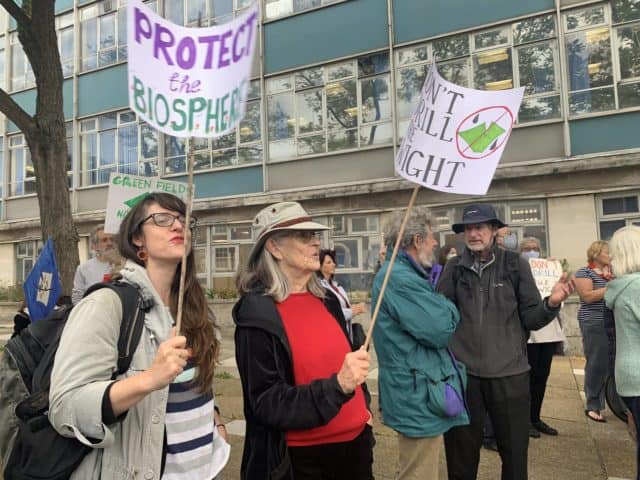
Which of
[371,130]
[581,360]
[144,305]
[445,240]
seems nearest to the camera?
[144,305]

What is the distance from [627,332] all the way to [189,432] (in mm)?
2651

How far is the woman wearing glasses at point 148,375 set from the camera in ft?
5.01

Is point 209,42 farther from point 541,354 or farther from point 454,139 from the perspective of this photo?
point 541,354

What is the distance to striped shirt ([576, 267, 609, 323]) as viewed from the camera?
196 inches

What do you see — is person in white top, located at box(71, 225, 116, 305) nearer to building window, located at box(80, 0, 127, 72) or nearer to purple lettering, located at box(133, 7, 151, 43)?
purple lettering, located at box(133, 7, 151, 43)

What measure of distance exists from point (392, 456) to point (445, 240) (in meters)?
7.70

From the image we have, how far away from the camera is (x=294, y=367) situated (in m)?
2.10

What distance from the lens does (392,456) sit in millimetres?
4246

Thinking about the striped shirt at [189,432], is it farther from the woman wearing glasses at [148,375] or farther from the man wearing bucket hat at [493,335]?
the man wearing bucket hat at [493,335]

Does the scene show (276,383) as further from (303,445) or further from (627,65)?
(627,65)

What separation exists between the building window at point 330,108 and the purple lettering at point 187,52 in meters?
10.8

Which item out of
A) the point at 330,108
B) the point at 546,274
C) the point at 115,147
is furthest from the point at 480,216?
the point at 115,147

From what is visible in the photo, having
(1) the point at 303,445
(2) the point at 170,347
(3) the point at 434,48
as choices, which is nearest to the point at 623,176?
(3) the point at 434,48

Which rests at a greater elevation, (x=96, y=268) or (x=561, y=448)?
(x=96, y=268)
